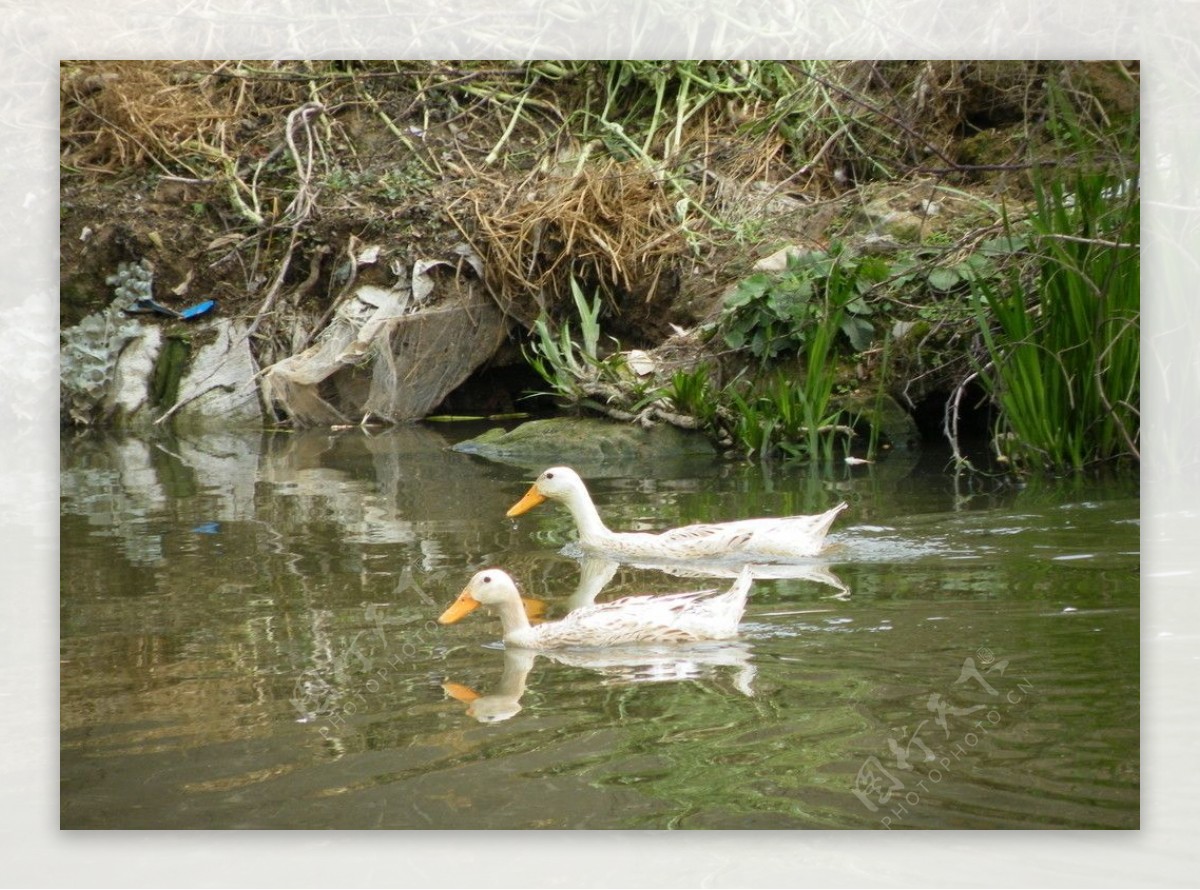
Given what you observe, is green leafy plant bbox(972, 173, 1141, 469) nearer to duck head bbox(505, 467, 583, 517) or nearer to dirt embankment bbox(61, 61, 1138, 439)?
dirt embankment bbox(61, 61, 1138, 439)

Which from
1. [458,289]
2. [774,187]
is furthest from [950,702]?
[458,289]

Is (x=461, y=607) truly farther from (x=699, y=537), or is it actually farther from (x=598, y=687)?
(x=699, y=537)

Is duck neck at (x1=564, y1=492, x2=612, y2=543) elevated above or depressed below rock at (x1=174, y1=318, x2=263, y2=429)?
below

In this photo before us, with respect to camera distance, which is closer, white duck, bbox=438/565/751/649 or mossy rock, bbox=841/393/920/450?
white duck, bbox=438/565/751/649

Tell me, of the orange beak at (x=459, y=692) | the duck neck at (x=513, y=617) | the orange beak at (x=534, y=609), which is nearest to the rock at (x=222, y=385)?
the orange beak at (x=534, y=609)

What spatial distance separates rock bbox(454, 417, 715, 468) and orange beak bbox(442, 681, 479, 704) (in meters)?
2.45

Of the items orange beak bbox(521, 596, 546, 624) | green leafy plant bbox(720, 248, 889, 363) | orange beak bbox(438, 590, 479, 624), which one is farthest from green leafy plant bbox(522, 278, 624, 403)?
orange beak bbox(438, 590, 479, 624)

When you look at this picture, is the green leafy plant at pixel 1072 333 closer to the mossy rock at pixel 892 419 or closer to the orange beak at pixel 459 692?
the mossy rock at pixel 892 419

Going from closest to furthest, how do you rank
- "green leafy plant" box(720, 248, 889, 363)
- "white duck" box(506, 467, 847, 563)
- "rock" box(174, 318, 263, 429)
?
"white duck" box(506, 467, 847, 563), "rock" box(174, 318, 263, 429), "green leafy plant" box(720, 248, 889, 363)

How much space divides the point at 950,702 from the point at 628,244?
8.29 feet

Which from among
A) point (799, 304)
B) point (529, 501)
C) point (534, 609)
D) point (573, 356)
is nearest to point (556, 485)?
point (529, 501)

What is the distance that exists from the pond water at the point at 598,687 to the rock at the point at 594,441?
109cm

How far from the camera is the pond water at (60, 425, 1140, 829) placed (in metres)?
3.28

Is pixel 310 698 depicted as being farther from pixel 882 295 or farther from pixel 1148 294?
pixel 882 295
